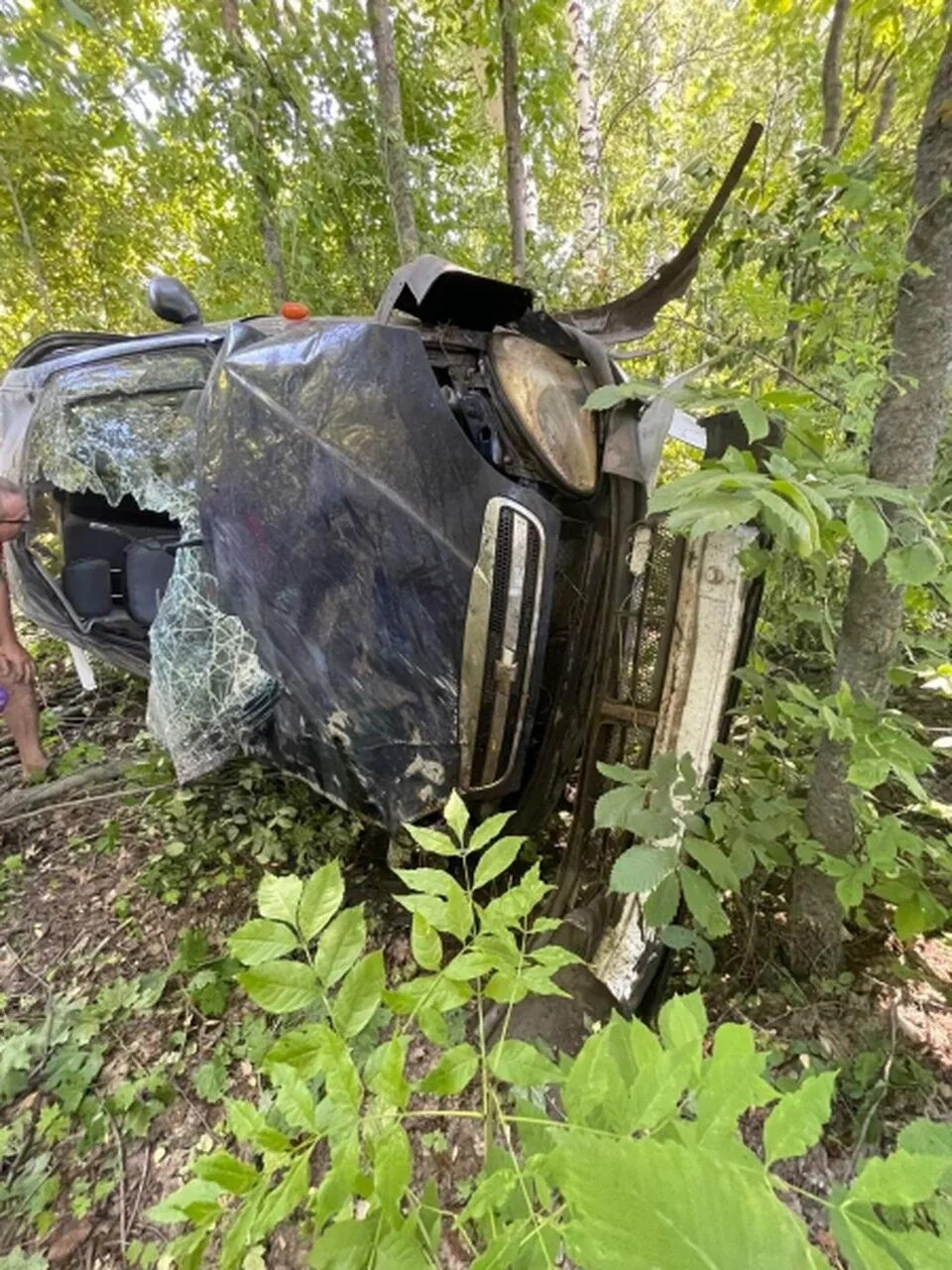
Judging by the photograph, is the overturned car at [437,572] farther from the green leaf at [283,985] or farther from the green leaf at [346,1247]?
the green leaf at [346,1247]

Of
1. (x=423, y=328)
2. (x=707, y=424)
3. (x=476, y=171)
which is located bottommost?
(x=707, y=424)

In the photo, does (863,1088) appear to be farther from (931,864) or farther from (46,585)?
(46,585)

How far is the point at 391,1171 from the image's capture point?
0.64 meters

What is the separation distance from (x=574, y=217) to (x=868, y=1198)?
8.96 meters

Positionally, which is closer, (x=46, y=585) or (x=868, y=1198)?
(x=868, y=1198)

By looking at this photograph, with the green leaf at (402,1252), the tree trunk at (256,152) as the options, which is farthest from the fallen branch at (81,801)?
the tree trunk at (256,152)

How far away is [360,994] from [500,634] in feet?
3.62

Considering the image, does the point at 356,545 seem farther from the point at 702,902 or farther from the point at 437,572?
the point at 702,902

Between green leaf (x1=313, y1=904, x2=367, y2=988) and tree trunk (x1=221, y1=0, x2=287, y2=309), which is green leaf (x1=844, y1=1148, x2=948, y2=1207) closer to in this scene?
green leaf (x1=313, y1=904, x2=367, y2=988)

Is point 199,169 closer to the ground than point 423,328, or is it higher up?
higher up

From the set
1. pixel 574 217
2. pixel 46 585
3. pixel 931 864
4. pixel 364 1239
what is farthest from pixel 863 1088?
pixel 574 217

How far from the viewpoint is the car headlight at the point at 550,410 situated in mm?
1831

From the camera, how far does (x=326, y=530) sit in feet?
6.18

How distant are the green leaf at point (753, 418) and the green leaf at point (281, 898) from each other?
1003 mm
